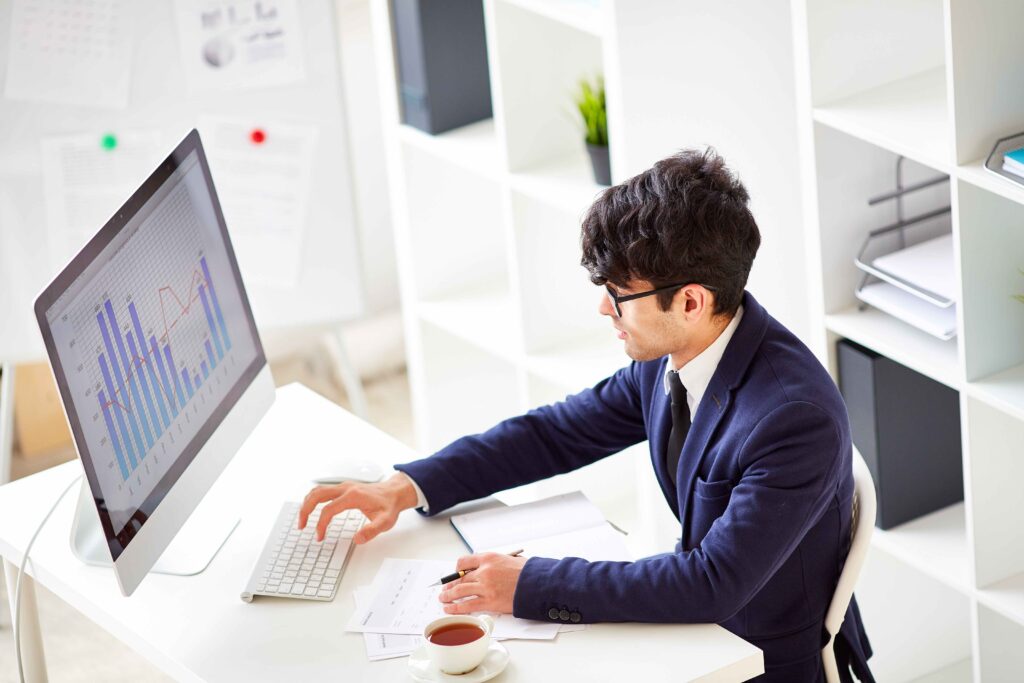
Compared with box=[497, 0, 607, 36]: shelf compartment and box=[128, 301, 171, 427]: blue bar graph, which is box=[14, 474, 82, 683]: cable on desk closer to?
box=[128, 301, 171, 427]: blue bar graph

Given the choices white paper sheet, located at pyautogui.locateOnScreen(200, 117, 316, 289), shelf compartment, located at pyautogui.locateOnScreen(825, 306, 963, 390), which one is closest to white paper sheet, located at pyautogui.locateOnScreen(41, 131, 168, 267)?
white paper sheet, located at pyautogui.locateOnScreen(200, 117, 316, 289)

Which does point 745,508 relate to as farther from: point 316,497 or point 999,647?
point 999,647

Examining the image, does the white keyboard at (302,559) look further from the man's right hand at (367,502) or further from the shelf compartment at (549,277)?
the shelf compartment at (549,277)

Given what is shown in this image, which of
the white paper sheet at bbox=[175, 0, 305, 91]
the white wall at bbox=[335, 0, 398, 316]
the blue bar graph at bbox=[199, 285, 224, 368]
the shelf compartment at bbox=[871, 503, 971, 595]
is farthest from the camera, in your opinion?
the white wall at bbox=[335, 0, 398, 316]

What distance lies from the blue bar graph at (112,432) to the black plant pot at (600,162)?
1237 millimetres

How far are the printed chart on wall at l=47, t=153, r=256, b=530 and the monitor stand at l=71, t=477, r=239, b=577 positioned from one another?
142mm

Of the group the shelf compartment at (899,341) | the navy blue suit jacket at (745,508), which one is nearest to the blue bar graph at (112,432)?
the navy blue suit jacket at (745,508)

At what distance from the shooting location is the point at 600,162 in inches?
104

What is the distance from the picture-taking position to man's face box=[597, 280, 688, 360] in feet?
5.64

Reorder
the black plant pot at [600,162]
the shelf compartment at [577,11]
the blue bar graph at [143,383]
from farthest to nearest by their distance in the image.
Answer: the black plant pot at [600,162], the shelf compartment at [577,11], the blue bar graph at [143,383]

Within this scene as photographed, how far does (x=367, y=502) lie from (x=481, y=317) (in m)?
1.21

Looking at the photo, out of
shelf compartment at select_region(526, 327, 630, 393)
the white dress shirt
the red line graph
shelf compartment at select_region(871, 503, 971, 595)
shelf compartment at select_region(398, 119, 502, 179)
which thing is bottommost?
shelf compartment at select_region(871, 503, 971, 595)

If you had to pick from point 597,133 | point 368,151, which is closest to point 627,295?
point 597,133

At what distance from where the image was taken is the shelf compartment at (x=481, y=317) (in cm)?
296
